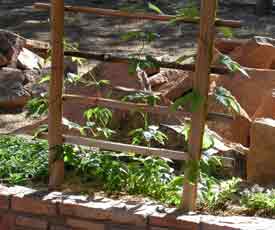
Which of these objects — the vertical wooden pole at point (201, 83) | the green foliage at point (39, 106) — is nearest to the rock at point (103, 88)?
the green foliage at point (39, 106)

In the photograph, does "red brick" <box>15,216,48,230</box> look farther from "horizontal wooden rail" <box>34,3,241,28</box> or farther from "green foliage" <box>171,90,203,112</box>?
"horizontal wooden rail" <box>34,3,241,28</box>

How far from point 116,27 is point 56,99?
8121 mm

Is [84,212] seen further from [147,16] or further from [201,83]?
[147,16]

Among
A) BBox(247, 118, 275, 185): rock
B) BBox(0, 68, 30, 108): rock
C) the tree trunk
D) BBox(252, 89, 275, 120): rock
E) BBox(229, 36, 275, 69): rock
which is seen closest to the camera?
BBox(247, 118, 275, 185): rock

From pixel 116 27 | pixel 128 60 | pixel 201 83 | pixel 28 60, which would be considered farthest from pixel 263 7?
pixel 201 83

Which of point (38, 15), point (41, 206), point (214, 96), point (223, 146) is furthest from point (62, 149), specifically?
point (38, 15)

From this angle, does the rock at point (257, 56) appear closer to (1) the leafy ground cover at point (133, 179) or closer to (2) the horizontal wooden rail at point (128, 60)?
(1) the leafy ground cover at point (133, 179)

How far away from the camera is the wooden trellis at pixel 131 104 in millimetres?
4324

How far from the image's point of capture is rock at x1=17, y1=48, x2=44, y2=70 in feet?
28.0

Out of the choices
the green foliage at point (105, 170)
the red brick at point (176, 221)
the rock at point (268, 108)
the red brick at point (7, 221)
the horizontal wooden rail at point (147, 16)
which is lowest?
the red brick at point (7, 221)

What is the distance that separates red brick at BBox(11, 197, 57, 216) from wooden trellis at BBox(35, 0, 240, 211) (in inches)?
9.2

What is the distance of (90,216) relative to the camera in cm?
455

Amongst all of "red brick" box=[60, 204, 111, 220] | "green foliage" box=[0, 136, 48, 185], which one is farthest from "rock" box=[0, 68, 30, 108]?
"red brick" box=[60, 204, 111, 220]

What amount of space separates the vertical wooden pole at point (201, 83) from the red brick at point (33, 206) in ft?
2.55
